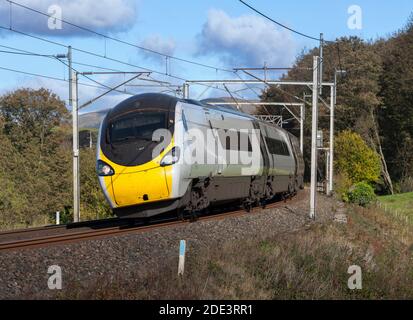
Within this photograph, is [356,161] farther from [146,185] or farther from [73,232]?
[73,232]

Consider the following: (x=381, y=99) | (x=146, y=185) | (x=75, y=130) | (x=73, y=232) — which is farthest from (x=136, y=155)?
(x=381, y=99)

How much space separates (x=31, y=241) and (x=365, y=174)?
33.6 m

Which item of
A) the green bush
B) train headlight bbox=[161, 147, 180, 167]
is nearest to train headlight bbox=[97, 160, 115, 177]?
train headlight bbox=[161, 147, 180, 167]

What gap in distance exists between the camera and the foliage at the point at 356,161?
1711 inches

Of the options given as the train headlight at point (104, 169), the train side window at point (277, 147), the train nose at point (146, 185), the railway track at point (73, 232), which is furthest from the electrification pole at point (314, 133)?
the train headlight at point (104, 169)

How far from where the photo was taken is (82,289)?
27.2 ft

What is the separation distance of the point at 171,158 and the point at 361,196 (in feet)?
71.9

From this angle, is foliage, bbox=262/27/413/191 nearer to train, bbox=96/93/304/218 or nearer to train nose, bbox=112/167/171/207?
train, bbox=96/93/304/218

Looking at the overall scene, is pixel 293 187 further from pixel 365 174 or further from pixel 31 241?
pixel 31 241

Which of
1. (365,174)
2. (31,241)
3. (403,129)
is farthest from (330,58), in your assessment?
(31,241)

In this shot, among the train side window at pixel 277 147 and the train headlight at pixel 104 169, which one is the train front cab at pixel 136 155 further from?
the train side window at pixel 277 147

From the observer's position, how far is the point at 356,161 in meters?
44.2

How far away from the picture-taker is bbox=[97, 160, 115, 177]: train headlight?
49.8 feet

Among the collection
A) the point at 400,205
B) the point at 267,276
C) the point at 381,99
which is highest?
the point at 381,99
